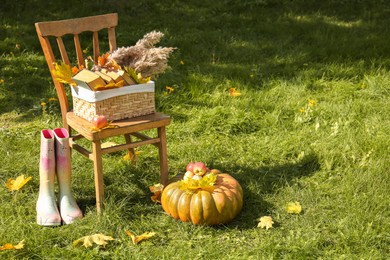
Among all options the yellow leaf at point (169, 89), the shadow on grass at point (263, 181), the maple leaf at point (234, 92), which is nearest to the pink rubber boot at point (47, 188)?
the shadow on grass at point (263, 181)

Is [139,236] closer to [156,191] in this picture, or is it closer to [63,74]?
[156,191]

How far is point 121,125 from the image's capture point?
10.8 feet

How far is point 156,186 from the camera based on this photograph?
3656 mm

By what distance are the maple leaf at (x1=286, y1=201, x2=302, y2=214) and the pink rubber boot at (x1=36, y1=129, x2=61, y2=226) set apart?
137cm

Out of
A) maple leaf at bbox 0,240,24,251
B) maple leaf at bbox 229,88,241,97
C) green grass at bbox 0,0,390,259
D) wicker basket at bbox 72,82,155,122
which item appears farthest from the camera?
maple leaf at bbox 229,88,241,97

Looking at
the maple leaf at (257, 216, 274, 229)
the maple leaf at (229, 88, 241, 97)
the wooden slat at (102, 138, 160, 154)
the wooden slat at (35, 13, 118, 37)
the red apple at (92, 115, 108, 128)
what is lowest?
the maple leaf at (257, 216, 274, 229)

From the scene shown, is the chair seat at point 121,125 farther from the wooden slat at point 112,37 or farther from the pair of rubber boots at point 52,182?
the wooden slat at point 112,37

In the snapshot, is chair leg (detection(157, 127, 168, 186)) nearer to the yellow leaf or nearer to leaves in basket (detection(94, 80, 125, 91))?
leaves in basket (detection(94, 80, 125, 91))

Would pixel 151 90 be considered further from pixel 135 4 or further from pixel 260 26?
pixel 135 4

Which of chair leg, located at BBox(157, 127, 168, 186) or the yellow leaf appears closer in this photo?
chair leg, located at BBox(157, 127, 168, 186)

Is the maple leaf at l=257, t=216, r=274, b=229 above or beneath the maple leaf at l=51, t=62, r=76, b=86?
beneath

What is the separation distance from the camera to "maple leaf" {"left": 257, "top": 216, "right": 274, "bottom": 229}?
10.8 feet

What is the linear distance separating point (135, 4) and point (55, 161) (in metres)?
5.33

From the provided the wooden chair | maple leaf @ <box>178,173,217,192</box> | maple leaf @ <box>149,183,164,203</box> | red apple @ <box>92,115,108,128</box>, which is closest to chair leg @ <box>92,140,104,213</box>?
the wooden chair
